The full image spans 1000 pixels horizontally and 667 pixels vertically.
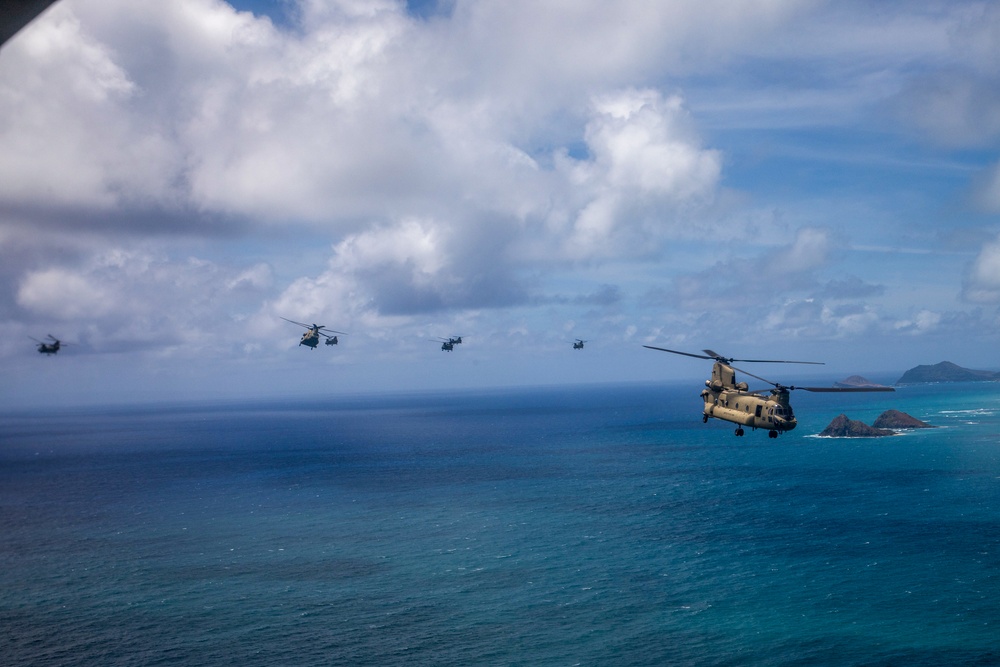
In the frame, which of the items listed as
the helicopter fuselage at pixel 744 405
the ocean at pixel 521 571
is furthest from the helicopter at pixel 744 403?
the ocean at pixel 521 571

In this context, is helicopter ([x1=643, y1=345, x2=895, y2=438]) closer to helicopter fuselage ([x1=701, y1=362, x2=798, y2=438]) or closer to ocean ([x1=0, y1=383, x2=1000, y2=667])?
helicopter fuselage ([x1=701, y1=362, x2=798, y2=438])

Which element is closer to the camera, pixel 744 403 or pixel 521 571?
pixel 744 403

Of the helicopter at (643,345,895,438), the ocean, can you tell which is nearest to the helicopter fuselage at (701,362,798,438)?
the helicopter at (643,345,895,438)

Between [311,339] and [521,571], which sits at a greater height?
[311,339]

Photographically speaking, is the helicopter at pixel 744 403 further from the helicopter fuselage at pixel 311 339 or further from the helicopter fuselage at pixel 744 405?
the helicopter fuselage at pixel 311 339

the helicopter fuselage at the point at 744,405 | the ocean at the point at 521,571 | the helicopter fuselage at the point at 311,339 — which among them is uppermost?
the helicopter fuselage at the point at 311,339

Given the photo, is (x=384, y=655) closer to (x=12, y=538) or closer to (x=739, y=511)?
(x=739, y=511)

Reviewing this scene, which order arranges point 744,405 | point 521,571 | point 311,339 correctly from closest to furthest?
point 744,405 → point 311,339 → point 521,571

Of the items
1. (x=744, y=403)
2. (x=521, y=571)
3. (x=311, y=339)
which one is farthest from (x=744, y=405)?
(x=521, y=571)

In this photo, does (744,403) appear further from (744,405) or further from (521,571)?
(521,571)

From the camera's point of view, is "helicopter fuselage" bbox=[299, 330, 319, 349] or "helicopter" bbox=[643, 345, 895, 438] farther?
"helicopter fuselage" bbox=[299, 330, 319, 349]
